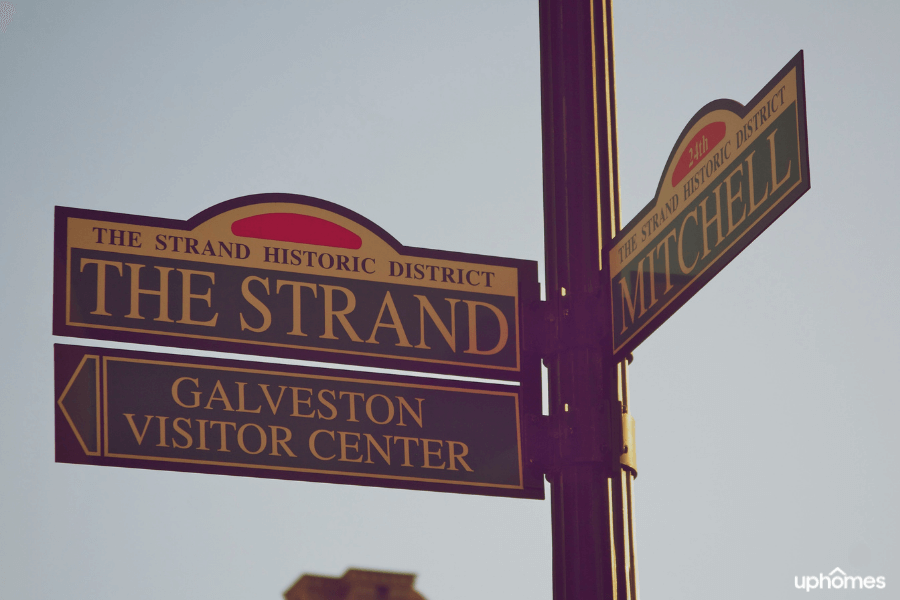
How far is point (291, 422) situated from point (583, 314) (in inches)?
39.5

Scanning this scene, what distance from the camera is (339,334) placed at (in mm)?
4250

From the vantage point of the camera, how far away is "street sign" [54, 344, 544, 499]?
13.2 ft

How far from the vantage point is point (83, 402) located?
4.02m

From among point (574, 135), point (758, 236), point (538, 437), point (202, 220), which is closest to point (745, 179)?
point (758, 236)

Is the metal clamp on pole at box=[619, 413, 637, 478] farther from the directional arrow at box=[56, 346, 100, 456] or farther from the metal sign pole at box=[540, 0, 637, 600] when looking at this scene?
the directional arrow at box=[56, 346, 100, 456]

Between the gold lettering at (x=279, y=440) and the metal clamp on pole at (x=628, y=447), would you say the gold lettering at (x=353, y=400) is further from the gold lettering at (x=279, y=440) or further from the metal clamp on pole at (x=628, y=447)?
the metal clamp on pole at (x=628, y=447)

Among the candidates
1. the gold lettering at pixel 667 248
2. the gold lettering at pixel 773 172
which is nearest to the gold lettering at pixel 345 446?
the gold lettering at pixel 667 248

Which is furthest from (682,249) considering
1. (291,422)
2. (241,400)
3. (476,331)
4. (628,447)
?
(241,400)

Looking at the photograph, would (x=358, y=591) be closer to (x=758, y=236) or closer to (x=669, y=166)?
(x=758, y=236)

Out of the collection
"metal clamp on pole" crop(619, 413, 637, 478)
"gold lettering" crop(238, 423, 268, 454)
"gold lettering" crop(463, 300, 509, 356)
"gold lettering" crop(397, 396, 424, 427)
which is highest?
"gold lettering" crop(463, 300, 509, 356)

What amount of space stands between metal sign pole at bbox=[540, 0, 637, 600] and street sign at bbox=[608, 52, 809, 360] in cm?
10

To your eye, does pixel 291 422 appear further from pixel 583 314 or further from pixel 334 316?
pixel 583 314

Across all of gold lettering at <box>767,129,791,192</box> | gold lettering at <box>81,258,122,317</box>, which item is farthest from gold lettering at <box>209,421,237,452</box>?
gold lettering at <box>767,129,791,192</box>

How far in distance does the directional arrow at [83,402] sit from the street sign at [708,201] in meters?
1.64
